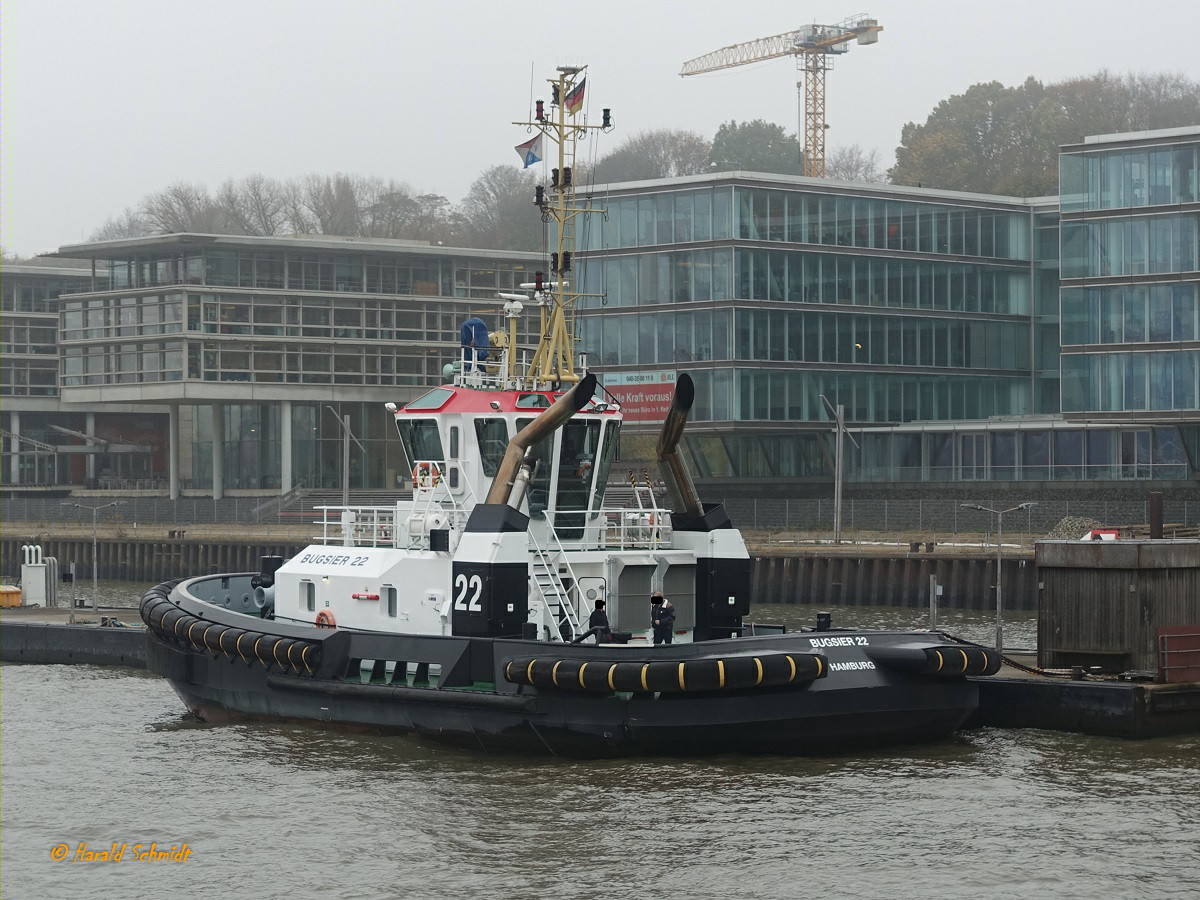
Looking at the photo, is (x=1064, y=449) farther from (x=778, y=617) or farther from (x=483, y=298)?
(x=483, y=298)

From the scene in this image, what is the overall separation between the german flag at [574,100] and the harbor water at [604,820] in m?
8.93

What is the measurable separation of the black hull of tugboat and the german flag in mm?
7714

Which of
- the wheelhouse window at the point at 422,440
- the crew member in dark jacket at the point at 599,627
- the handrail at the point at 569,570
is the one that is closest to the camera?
the crew member in dark jacket at the point at 599,627

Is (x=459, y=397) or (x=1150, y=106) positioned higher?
(x=1150, y=106)

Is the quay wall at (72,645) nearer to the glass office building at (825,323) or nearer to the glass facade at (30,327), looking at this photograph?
the glass office building at (825,323)

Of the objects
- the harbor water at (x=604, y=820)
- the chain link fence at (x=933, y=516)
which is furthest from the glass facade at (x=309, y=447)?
the harbor water at (x=604, y=820)

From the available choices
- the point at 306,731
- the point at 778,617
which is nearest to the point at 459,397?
the point at 306,731

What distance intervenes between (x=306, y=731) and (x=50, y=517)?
51.9m

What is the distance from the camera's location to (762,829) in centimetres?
1673

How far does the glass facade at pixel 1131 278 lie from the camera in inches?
2035

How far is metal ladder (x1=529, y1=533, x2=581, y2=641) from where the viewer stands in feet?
68.1

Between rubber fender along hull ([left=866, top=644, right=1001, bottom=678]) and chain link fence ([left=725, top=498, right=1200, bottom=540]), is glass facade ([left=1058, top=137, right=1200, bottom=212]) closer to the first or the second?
chain link fence ([left=725, top=498, right=1200, bottom=540])

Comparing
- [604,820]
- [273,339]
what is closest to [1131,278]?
[273,339]

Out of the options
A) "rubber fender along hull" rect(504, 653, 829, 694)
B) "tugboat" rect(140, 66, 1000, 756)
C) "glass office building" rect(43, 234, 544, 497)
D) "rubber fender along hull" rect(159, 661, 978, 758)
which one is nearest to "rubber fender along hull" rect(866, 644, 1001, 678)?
"tugboat" rect(140, 66, 1000, 756)
